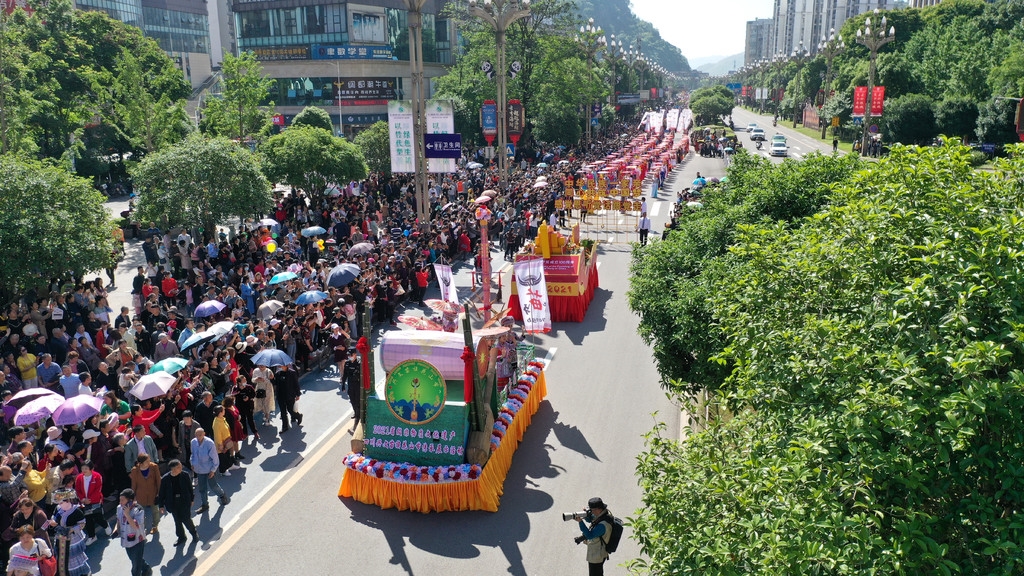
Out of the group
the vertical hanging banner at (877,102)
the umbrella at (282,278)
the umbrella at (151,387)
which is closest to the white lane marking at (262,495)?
the umbrella at (151,387)

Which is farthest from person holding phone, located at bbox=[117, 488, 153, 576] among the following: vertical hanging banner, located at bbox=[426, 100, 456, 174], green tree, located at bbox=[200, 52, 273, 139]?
green tree, located at bbox=[200, 52, 273, 139]

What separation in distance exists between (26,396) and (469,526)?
7.30 meters

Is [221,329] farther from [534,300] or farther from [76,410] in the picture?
[534,300]

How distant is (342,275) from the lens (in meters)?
19.1

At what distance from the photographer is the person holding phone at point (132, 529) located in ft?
31.2

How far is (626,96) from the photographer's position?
9756 cm

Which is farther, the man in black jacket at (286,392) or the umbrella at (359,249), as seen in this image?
the umbrella at (359,249)

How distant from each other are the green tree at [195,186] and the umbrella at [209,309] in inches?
277

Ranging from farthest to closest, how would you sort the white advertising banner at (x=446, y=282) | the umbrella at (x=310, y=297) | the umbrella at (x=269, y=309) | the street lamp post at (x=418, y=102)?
the street lamp post at (x=418, y=102), the umbrella at (x=310, y=297), the umbrella at (x=269, y=309), the white advertising banner at (x=446, y=282)

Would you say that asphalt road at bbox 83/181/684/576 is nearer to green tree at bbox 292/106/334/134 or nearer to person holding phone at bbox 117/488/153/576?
person holding phone at bbox 117/488/153/576

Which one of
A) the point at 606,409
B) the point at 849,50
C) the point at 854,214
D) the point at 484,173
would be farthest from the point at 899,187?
the point at 849,50

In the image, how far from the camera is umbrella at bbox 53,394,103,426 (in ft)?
36.8

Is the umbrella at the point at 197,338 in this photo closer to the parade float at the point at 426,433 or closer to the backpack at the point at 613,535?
the parade float at the point at 426,433

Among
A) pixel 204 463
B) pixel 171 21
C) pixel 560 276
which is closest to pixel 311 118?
pixel 560 276
